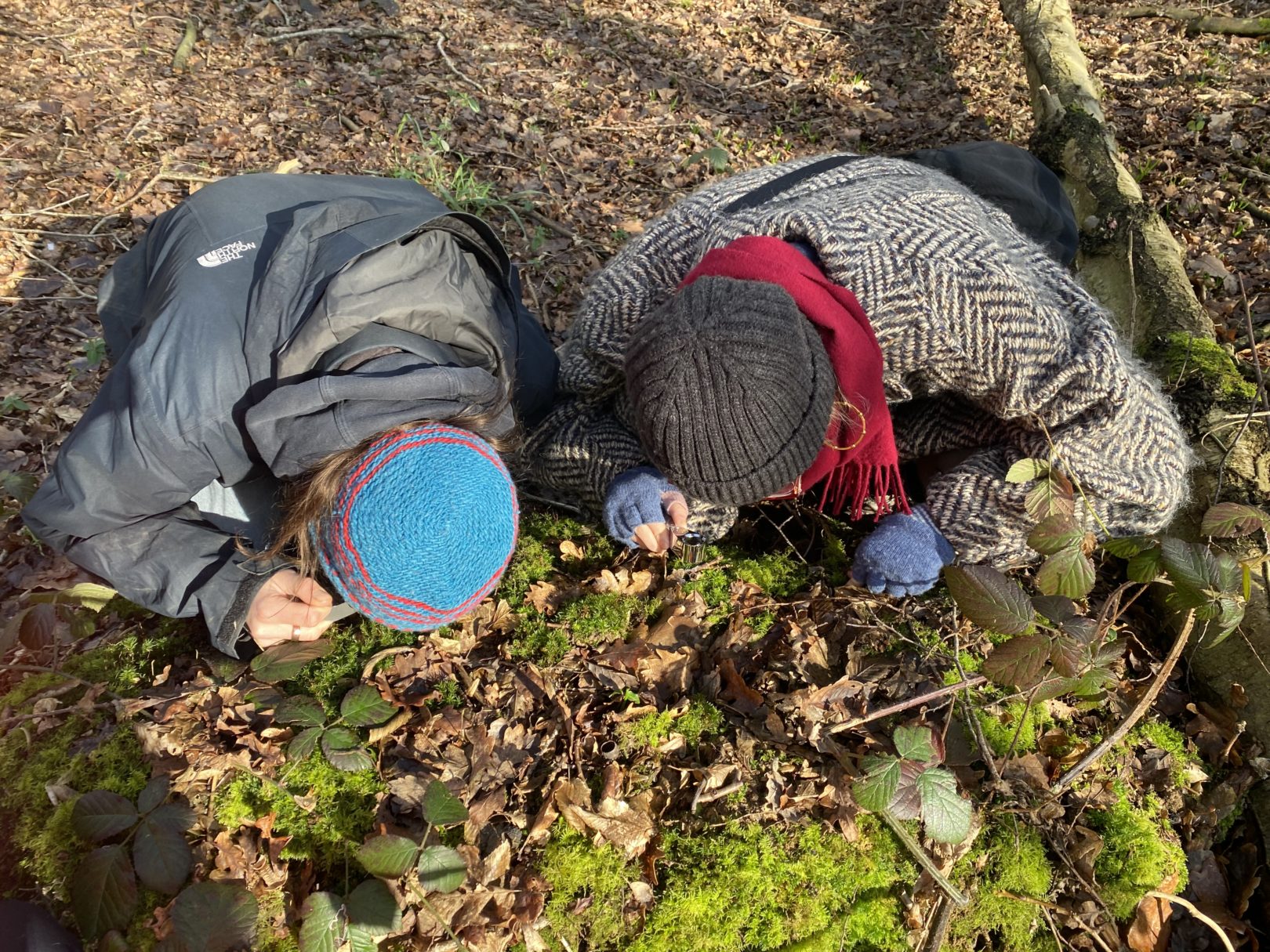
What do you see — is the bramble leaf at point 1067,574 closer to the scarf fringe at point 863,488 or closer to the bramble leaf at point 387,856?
the scarf fringe at point 863,488

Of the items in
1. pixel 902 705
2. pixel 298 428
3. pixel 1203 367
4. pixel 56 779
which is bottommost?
pixel 56 779

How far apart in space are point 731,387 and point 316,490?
125cm

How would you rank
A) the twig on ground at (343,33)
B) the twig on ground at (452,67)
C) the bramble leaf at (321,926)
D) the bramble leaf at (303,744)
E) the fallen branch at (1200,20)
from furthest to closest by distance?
the twig on ground at (343,33) < the twig on ground at (452,67) < the fallen branch at (1200,20) < the bramble leaf at (303,744) < the bramble leaf at (321,926)

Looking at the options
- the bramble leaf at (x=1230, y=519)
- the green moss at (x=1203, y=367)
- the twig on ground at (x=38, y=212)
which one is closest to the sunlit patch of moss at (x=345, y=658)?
the bramble leaf at (x=1230, y=519)

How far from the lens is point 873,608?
2525 mm

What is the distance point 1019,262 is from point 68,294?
16.5ft

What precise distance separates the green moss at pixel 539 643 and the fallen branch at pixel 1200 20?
7287mm

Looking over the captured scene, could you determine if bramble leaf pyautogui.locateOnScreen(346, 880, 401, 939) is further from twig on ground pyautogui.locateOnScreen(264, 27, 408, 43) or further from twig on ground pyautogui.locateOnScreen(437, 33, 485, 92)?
twig on ground pyautogui.locateOnScreen(264, 27, 408, 43)

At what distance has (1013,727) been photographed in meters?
2.22

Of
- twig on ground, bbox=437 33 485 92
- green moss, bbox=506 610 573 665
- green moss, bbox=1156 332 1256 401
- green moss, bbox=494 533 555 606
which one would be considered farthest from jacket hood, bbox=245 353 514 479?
twig on ground, bbox=437 33 485 92

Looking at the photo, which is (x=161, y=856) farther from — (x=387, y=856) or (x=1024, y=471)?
(x=1024, y=471)

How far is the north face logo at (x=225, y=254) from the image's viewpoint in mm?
2580

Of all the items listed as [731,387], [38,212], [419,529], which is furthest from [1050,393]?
[38,212]

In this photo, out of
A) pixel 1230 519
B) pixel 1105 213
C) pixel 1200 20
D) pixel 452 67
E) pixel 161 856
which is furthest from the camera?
pixel 452 67
